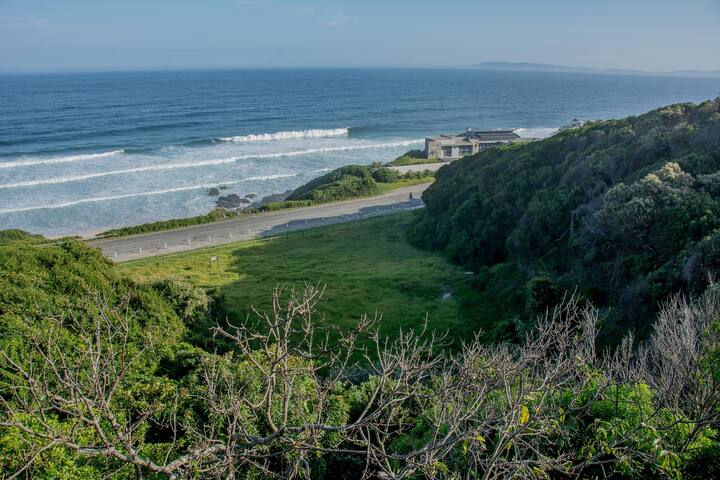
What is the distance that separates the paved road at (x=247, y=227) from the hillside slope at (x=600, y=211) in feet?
20.6

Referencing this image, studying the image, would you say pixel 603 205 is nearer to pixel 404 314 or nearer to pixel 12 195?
pixel 404 314

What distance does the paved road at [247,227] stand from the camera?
3077 centimetres

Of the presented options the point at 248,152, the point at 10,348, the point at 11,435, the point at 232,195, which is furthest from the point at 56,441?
the point at 248,152

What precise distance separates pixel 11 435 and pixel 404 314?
14.2 m

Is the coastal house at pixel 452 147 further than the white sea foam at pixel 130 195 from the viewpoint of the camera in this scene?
Yes

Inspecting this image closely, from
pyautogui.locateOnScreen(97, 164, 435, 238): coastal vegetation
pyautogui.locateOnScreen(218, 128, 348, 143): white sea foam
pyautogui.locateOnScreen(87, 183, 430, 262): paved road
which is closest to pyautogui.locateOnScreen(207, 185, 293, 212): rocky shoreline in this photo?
pyautogui.locateOnScreen(97, 164, 435, 238): coastal vegetation

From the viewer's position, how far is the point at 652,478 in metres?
7.31

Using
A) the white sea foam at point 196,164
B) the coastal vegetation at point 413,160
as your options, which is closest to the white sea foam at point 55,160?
the white sea foam at point 196,164

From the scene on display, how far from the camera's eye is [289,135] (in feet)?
269

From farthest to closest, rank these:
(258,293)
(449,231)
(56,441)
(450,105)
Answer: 1. (450,105)
2. (449,231)
3. (258,293)
4. (56,441)

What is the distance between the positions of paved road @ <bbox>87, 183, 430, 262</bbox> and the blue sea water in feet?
27.2

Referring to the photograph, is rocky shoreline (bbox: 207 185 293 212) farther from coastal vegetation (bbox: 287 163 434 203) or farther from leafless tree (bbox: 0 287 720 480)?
leafless tree (bbox: 0 287 720 480)

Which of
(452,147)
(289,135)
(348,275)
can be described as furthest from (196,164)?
(348,275)

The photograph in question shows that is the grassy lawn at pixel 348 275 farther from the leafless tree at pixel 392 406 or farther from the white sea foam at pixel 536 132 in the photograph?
the white sea foam at pixel 536 132
